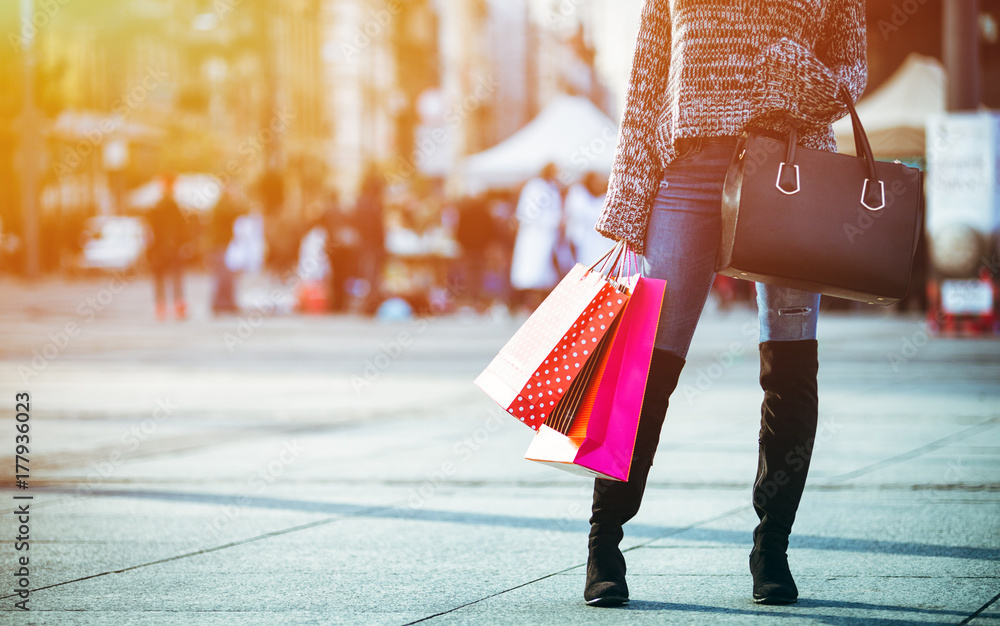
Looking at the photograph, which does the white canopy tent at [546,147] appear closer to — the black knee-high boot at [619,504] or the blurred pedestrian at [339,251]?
the blurred pedestrian at [339,251]

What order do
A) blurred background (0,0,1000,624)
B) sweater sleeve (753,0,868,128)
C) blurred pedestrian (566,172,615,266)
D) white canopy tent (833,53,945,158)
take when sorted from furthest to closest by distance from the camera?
blurred pedestrian (566,172,615,266) < white canopy tent (833,53,945,158) < blurred background (0,0,1000,624) < sweater sleeve (753,0,868,128)

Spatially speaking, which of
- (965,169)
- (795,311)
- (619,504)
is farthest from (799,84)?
(965,169)

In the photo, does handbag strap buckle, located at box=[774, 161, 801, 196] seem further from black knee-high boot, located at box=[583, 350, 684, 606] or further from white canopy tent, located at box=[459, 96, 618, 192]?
white canopy tent, located at box=[459, 96, 618, 192]

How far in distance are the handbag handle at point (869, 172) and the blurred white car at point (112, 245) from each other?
34.7 metres

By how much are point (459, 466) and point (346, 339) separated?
885cm

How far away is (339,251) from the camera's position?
20047 millimetres

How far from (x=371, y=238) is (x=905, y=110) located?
24.0ft

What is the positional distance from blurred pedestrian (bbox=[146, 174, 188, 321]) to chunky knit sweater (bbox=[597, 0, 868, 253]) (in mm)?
16306

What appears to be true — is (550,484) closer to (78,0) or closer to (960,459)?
(960,459)

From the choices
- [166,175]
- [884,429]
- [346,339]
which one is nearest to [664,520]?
[884,429]

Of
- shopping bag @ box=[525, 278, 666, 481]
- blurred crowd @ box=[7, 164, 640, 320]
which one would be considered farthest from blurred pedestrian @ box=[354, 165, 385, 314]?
shopping bag @ box=[525, 278, 666, 481]

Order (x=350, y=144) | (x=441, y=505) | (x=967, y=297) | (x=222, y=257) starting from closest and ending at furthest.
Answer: (x=441, y=505) < (x=967, y=297) < (x=222, y=257) < (x=350, y=144)

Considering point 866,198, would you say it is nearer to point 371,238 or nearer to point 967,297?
point 967,297

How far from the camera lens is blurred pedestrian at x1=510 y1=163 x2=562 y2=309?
54.3 ft
